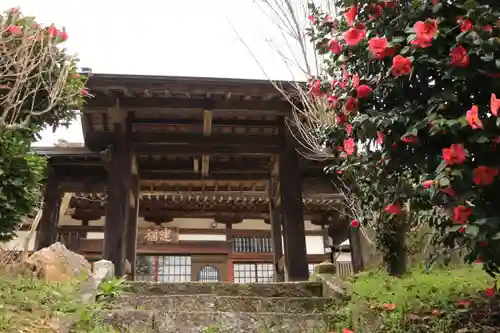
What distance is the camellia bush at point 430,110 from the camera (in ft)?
9.66

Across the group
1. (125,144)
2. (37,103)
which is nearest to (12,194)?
(37,103)

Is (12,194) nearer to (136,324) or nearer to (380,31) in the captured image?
(136,324)

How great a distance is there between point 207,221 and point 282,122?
7.04 metres

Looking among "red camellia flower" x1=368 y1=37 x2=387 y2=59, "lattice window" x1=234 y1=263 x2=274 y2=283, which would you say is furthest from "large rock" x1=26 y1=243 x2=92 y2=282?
"lattice window" x1=234 y1=263 x2=274 y2=283

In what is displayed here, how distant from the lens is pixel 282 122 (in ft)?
31.7

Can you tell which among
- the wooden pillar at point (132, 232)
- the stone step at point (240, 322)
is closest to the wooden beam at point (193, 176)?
the wooden pillar at point (132, 232)

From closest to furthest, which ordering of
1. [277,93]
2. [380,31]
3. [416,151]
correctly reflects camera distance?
[416,151], [380,31], [277,93]

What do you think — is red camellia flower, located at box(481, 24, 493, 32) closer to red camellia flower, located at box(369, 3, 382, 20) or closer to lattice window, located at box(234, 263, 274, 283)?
red camellia flower, located at box(369, 3, 382, 20)

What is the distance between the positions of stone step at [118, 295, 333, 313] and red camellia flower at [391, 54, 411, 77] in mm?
3583

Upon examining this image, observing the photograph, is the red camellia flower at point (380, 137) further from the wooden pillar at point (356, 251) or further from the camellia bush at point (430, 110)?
the wooden pillar at point (356, 251)

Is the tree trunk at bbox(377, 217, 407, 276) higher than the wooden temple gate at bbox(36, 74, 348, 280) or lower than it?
lower

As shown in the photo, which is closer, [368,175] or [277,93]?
[368,175]

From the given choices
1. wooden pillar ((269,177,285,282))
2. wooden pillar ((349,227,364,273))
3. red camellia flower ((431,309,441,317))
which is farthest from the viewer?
wooden pillar ((349,227,364,273))

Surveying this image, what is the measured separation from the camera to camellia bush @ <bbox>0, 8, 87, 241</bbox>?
462 cm
